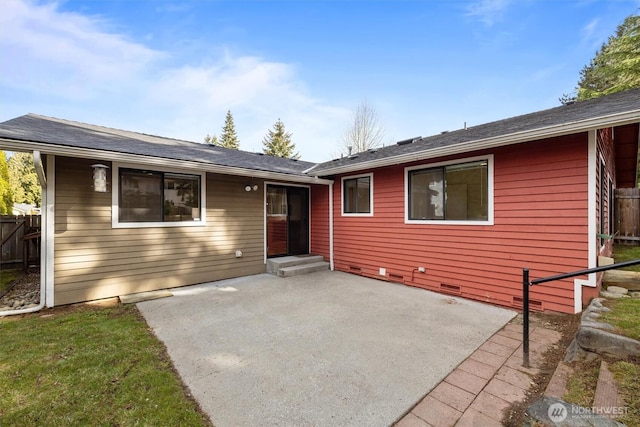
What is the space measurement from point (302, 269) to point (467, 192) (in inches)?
159

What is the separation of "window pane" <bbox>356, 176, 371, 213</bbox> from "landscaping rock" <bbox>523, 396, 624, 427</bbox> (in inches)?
195

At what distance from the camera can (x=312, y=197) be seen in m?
7.93

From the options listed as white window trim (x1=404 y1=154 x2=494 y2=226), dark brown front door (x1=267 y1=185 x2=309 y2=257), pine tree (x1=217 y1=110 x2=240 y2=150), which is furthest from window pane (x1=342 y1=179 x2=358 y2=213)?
pine tree (x1=217 y1=110 x2=240 y2=150)

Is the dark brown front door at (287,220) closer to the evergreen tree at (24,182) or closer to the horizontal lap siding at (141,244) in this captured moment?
the horizontal lap siding at (141,244)

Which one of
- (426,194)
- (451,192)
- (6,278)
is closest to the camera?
(451,192)

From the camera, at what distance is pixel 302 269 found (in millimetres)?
6645

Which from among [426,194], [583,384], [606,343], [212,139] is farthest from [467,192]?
[212,139]

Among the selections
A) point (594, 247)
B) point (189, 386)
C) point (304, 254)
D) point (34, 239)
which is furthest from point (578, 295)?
point (34, 239)

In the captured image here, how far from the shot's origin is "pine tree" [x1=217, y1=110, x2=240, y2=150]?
96.0 feet

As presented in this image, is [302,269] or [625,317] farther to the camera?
[302,269]

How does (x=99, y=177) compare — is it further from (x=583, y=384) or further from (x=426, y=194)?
(x=583, y=384)

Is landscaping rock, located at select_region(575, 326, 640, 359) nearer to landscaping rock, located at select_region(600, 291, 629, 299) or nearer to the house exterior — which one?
the house exterior

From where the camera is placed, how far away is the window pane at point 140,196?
4871 mm

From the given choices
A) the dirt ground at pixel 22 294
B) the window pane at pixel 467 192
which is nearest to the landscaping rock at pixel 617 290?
the window pane at pixel 467 192
